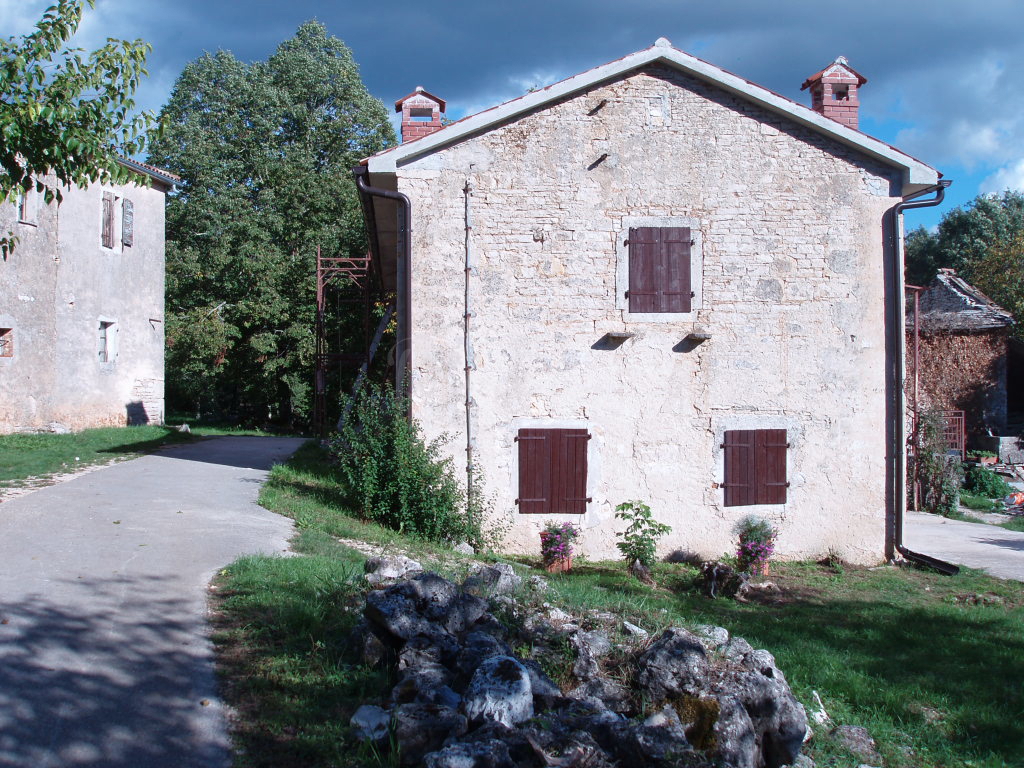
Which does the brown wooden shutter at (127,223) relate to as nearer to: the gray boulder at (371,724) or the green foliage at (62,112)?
the green foliage at (62,112)

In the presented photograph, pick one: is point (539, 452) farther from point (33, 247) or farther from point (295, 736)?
point (33, 247)

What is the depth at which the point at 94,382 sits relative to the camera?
18516mm

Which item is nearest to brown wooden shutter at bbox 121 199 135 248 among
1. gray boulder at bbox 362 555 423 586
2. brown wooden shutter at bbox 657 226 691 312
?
brown wooden shutter at bbox 657 226 691 312

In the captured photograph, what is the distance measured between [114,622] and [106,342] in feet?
52.9

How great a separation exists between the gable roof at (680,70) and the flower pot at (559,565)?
5414 millimetres

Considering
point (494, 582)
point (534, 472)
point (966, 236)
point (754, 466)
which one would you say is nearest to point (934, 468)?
point (754, 466)

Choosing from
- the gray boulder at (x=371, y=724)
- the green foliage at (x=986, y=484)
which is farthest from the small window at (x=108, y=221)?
the green foliage at (x=986, y=484)

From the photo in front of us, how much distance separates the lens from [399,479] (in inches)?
376

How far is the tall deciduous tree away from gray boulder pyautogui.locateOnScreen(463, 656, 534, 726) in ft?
73.4

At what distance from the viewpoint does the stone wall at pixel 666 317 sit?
33.9 feet

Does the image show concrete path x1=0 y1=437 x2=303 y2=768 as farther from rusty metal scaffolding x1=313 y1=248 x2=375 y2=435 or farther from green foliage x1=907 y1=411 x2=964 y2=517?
green foliage x1=907 y1=411 x2=964 y2=517

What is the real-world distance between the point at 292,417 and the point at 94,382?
31.7 ft

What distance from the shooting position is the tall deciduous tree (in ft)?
84.2

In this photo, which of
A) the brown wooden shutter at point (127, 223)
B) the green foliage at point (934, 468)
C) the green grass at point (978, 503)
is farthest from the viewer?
the brown wooden shutter at point (127, 223)
